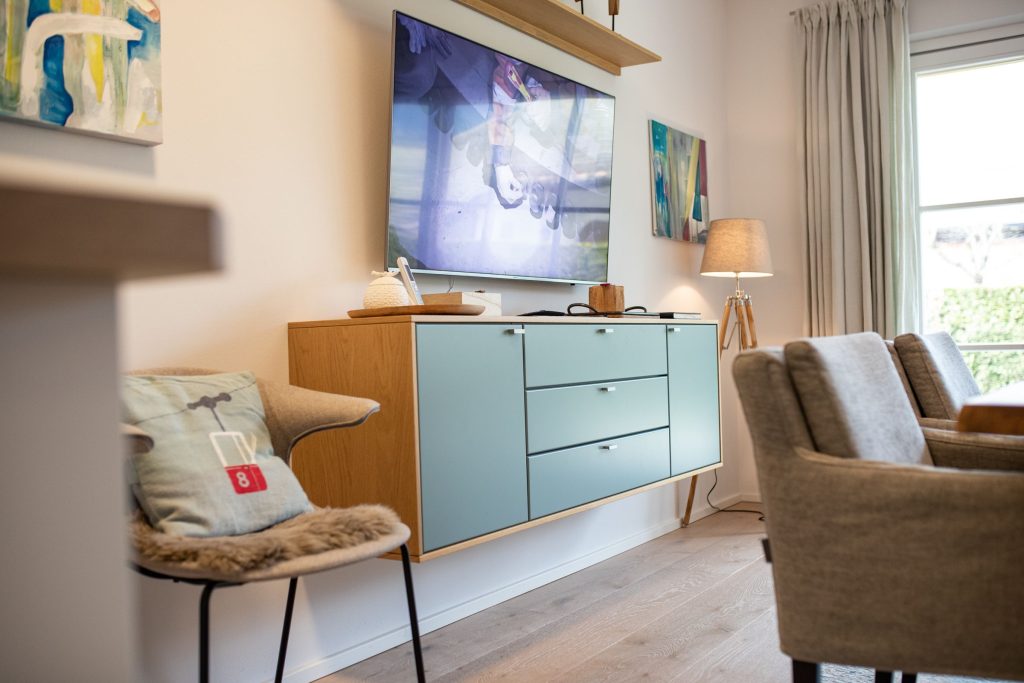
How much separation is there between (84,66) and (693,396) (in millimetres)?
2451

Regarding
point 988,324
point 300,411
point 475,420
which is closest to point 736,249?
point 988,324

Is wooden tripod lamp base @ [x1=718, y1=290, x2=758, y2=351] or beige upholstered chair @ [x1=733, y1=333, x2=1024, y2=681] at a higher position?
wooden tripod lamp base @ [x1=718, y1=290, x2=758, y2=351]

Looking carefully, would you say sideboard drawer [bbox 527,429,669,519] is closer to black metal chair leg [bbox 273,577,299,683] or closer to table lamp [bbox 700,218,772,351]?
black metal chair leg [bbox 273,577,299,683]

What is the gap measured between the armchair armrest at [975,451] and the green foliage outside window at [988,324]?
114 inches

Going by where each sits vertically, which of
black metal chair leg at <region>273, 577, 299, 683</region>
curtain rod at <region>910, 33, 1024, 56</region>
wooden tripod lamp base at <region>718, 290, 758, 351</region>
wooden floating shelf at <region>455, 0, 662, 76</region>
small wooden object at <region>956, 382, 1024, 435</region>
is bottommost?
black metal chair leg at <region>273, 577, 299, 683</region>

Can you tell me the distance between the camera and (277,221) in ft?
7.73

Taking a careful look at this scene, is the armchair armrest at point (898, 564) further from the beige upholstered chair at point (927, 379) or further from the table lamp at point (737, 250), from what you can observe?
the table lamp at point (737, 250)

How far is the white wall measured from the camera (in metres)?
2.04

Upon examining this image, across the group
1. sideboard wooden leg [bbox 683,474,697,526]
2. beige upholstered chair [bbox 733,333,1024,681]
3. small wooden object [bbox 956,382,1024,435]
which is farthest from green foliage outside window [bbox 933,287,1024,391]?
small wooden object [bbox 956,382,1024,435]

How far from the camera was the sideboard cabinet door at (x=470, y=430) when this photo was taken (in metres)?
2.19

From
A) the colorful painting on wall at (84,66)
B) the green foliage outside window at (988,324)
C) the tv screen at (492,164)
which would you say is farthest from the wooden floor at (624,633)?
the green foliage outside window at (988,324)

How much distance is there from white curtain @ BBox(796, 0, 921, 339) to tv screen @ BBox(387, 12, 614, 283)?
5.10 ft

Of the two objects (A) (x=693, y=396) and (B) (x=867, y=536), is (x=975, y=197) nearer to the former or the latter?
(A) (x=693, y=396)

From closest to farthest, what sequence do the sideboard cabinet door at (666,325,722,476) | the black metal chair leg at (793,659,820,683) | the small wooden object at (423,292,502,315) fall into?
the black metal chair leg at (793,659,820,683), the small wooden object at (423,292,502,315), the sideboard cabinet door at (666,325,722,476)
